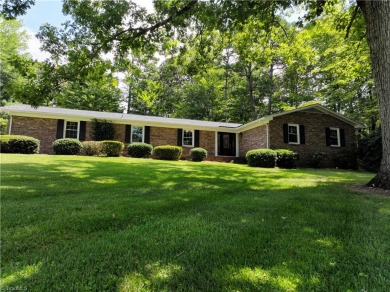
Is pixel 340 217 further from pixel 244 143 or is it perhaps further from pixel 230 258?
pixel 244 143

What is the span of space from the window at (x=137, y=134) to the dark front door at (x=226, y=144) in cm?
642

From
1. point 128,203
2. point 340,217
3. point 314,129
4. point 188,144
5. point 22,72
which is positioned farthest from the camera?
point 188,144

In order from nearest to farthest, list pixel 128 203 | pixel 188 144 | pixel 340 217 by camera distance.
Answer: pixel 340 217, pixel 128 203, pixel 188 144

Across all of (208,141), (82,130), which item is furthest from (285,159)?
(82,130)

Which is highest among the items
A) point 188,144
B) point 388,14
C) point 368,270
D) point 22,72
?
point 388,14

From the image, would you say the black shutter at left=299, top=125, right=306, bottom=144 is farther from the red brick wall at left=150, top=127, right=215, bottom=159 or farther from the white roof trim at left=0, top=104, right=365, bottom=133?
the red brick wall at left=150, top=127, right=215, bottom=159

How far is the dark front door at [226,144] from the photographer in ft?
67.5

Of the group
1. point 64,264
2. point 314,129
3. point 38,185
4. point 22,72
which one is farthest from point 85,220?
point 314,129

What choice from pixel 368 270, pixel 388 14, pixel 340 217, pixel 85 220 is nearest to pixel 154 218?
→ pixel 85 220

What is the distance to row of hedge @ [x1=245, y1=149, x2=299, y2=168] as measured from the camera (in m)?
14.8

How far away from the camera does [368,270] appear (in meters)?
2.18

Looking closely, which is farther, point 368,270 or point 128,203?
point 128,203

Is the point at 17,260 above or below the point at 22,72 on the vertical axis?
below

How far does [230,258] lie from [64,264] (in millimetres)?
1476
